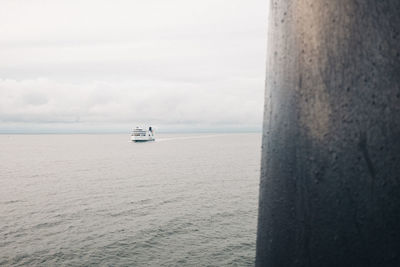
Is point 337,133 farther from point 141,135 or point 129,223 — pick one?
point 141,135

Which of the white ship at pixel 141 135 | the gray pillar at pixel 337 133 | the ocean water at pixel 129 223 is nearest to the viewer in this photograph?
the gray pillar at pixel 337 133

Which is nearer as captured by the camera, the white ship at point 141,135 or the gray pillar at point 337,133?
the gray pillar at point 337,133

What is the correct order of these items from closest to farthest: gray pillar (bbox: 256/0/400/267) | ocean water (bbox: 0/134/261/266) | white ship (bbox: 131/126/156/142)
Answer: gray pillar (bbox: 256/0/400/267), ocean water (bbox: 0/134/261/266), white ship (bbox: 131/126/156/142)

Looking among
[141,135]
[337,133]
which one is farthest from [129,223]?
[141,135]

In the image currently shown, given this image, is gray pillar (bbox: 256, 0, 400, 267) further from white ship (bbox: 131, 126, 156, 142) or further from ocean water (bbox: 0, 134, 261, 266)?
white ship (bbox: 131, 126, 156, 142)

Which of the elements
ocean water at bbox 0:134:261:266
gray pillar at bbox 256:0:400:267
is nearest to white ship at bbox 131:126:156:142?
ocean water at bbox 0:134:261:266

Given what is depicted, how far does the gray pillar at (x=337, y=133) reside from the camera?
74 cm

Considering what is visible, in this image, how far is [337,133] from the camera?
80 cm

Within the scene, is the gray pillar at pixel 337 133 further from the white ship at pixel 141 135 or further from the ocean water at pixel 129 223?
the white ship at pixel 141 135

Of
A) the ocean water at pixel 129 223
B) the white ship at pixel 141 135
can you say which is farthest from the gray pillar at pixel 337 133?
the white ship at pixel 141 135

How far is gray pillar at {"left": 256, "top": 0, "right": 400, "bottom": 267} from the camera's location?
74 centimetres

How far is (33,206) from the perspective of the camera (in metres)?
28.4

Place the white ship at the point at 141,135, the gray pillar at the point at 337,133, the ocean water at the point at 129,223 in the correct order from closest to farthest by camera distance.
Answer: the gray pillar at the point at 337,133
the ocean water at the point at 129,223
the white ship at the point at 141,135

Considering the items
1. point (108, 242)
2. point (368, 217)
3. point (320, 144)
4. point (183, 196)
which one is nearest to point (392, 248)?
point (368, 217)
